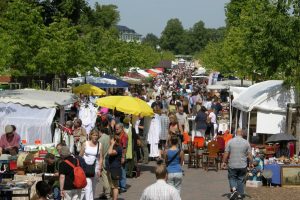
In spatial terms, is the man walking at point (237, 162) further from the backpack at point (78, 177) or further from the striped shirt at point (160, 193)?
the striped shirt at point (160, 193)

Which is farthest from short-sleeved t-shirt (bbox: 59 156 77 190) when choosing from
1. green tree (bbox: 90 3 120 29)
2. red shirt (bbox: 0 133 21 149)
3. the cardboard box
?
green tree (bbox: 90 3 120 29)

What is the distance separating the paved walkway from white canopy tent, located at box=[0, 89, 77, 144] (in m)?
2.86

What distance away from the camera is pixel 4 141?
16750 mm

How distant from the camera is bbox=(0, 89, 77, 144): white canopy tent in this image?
1969cm

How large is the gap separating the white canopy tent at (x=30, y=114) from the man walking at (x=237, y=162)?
20.5ft

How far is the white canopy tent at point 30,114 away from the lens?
1969 centimetres

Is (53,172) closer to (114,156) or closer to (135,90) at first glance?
(114,156)

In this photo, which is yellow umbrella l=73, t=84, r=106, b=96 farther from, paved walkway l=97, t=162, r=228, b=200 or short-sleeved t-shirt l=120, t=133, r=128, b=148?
short-sleeved t-shirt l=120, t=133, r=128, b=148

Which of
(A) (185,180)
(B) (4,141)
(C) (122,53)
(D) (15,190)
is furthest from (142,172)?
(C) (122,53)

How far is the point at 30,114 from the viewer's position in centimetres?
2022

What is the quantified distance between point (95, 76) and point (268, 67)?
2294cm

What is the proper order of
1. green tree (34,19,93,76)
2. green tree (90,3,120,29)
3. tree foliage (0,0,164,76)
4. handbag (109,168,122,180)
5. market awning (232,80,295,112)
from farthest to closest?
green tree (90,3,120,29) → green tree (34,19,93,76) → tree foliage (0,0,164,76) → market awning (232,80,295,112) → handbag (109,168,122,180)

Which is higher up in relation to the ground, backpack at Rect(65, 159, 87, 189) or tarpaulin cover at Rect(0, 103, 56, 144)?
tarpaulin cover at Rect(0, 103, 56, 144)

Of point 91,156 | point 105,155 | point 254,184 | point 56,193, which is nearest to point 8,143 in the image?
point 105,155
